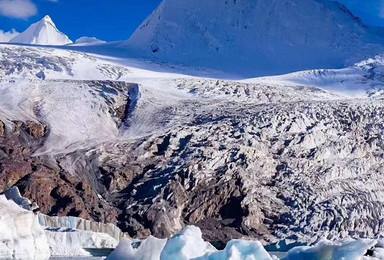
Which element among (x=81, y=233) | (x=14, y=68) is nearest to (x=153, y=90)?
(x=14, y=68)

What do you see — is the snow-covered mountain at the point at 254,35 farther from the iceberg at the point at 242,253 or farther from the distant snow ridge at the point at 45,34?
the distant snow ridge at the point at 45,34

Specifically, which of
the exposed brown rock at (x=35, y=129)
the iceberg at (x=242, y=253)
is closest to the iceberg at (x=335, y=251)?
the iceberg at (x=242, y=253)

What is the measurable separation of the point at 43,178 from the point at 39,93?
1106 cm

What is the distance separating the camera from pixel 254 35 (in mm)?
75188

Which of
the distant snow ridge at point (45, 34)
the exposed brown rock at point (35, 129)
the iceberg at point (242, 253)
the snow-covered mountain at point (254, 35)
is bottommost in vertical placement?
the iceberg at point (242, 253)

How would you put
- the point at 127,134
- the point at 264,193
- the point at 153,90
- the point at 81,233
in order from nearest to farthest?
the point at 81,233
the point at 264,193
the point at 127,134
the point at 153,90

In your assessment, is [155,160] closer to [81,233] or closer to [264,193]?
[264,193]

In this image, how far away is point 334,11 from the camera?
7831 cm

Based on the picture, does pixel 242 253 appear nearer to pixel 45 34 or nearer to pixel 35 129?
pixel 35 129

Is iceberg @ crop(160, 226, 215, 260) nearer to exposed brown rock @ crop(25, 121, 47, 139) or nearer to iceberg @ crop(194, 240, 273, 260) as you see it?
iceberg @ crop(194, 240, 273, 260)

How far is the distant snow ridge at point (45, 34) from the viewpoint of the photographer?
133 m

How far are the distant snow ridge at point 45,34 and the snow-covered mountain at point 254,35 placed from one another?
57.8 metres

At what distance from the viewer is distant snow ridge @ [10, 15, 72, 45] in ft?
436

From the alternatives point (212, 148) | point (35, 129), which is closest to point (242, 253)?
point (212, 148)
